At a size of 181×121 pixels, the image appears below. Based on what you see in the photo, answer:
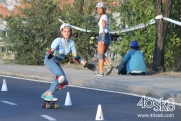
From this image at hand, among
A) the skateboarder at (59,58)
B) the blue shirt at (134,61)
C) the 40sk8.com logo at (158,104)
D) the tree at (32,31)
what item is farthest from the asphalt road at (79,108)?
the tree at (32,31)

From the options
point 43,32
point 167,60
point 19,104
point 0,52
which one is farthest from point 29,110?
point 0,52

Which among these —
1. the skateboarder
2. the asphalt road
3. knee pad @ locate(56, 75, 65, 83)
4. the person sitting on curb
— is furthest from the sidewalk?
knee pad @ locate(56, 75, 65, 83)

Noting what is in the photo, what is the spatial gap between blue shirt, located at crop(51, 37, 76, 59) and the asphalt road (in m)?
1.09

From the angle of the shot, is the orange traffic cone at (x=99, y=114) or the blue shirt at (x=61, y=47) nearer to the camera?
the orange traffic cone at (x=99, y=114)

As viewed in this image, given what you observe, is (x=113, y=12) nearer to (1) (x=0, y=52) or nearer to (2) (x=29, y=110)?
(1) (x=0, y=52)

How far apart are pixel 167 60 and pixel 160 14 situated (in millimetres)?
1945

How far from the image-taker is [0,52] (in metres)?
26.5

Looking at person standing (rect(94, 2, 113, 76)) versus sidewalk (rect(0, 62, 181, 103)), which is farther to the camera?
person standing (rect(94, 2, 113, 76))

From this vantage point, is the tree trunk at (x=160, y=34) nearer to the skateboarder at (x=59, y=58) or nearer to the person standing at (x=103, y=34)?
the person standing at (x=103, y=34)

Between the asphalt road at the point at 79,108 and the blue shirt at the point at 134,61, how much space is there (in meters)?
2.34

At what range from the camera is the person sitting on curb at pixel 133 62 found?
1783 centimetres

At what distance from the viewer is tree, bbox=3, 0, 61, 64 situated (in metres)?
23.2

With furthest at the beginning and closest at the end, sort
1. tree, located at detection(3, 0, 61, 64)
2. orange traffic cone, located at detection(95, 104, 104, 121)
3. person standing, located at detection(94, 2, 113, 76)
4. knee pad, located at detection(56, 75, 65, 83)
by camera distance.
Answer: tree, located at detection(3, 0, 61, 64) < person standing, located at detection(94, 2, 113, 76) < knee pad, located at detection(56, 75, 65, 83) < orange traffic cone, located at detection(95, 104, 104, 121)

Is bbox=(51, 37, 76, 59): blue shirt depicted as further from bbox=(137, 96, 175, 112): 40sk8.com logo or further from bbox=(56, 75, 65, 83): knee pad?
bbox=(137, 96, 175, 112): 40sk8.com logo
